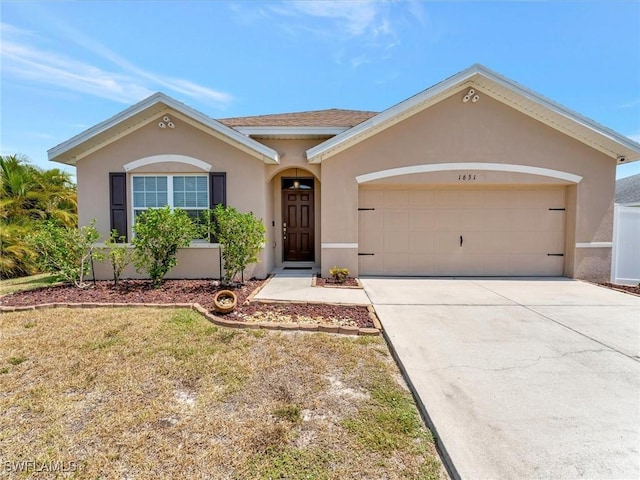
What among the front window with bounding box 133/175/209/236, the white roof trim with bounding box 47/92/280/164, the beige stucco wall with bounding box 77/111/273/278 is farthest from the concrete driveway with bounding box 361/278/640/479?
the front window with bounding box 133/175/209/236

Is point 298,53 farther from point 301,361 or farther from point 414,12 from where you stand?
point 301,361

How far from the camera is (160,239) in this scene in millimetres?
7016

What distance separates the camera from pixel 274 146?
839cm

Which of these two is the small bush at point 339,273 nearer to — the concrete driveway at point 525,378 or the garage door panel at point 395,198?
the concrete driveway at point 525,378

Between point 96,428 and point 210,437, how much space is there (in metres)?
1.02

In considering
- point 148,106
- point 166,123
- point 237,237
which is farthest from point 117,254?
point 148,106

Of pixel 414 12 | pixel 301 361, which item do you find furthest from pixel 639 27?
pixel 301 361

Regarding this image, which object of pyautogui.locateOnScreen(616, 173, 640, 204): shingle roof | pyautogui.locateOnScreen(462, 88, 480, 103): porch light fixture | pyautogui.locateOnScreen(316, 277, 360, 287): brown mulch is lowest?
pyautogui.locateOnScreen(316, 277, 360, 287): brown mulch

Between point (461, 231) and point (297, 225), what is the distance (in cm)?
494

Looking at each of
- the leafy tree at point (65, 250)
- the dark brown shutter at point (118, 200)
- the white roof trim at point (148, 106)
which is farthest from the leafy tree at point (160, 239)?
the white roof trim at point (148, 106)

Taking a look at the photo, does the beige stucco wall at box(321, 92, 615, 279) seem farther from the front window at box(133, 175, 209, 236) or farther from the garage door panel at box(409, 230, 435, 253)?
the front window at box(133, 175, 209, 236)

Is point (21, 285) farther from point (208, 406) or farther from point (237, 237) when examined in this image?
point (208, 406)

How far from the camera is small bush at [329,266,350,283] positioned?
778 cm

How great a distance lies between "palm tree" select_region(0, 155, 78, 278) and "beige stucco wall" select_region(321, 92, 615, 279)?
9.22 m
